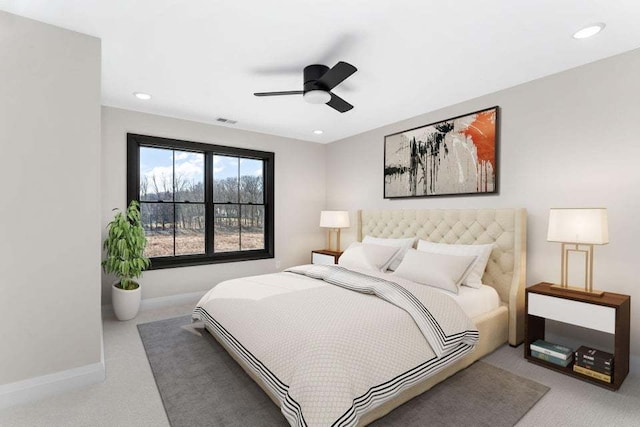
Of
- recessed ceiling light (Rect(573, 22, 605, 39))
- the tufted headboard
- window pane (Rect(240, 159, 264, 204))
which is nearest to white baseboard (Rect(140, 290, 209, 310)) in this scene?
window pane (Rect(240, 159, 264, 204))

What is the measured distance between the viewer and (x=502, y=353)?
2824mm

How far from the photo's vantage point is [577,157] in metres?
2.77

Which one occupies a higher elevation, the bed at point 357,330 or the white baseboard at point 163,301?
the bed at point 357,330

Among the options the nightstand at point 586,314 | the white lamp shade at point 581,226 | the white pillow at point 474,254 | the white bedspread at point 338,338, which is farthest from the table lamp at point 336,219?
the white lamp shade at point 581,226

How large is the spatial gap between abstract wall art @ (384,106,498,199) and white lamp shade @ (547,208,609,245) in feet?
2.81

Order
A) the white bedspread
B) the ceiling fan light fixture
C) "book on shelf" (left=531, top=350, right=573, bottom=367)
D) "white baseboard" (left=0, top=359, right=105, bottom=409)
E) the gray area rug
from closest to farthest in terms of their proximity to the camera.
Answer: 1. the white bedspread
2. the gray area rug
3. "white baseboard" (left=0, top=359, right=105, bottom=409)
4. "book on shelf" (left=531, top=350, right=573, bottom=367)
5. the ceiling fan light fixture

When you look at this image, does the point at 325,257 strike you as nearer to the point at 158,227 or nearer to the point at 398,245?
the point at 398,245

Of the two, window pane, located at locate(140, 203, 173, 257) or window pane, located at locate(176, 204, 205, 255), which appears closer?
window pane, located at locate(140, 203, 173, 257)

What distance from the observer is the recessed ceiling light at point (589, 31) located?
85.0 inches

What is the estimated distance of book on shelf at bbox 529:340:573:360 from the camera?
8.24 feet

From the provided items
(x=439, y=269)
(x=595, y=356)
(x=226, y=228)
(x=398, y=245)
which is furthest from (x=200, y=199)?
(x=595, y=356)

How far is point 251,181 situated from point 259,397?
11.6 ft

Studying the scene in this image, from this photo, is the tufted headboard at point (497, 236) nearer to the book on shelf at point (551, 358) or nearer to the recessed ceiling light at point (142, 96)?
the book on shelf at point (551, 358)

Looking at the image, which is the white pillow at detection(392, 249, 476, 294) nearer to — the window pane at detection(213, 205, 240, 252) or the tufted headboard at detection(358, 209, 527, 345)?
the tufted headboard at detection(358, 209, 527, 345)
